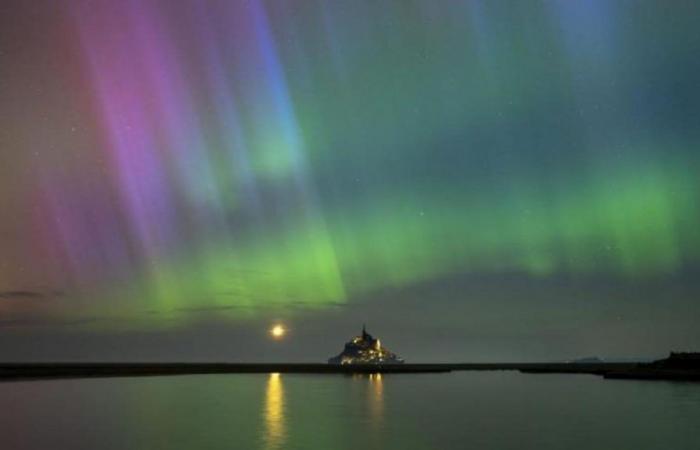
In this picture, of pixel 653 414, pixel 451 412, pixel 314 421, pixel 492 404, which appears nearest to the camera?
pixel 314 421

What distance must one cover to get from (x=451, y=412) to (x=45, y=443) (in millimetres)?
31882

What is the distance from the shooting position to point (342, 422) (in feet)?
151

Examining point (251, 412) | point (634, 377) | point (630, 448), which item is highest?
point (634, 377)

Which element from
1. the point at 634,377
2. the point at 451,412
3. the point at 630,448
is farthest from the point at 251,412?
the point at 634,377

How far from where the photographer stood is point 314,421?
46625 millimetres

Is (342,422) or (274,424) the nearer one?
(274,424)

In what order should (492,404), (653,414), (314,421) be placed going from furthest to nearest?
(492,404) → (653,414) → (314,421)

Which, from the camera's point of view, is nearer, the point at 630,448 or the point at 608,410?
the point at 630,448

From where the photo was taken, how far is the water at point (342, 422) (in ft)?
117

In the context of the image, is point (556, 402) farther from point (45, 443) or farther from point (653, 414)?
point (45, 443)

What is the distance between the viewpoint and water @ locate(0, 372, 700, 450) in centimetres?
3575

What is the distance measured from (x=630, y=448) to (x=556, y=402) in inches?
1287

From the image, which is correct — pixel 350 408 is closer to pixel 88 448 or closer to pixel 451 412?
pixel 451 412

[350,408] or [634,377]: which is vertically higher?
[634,377]
